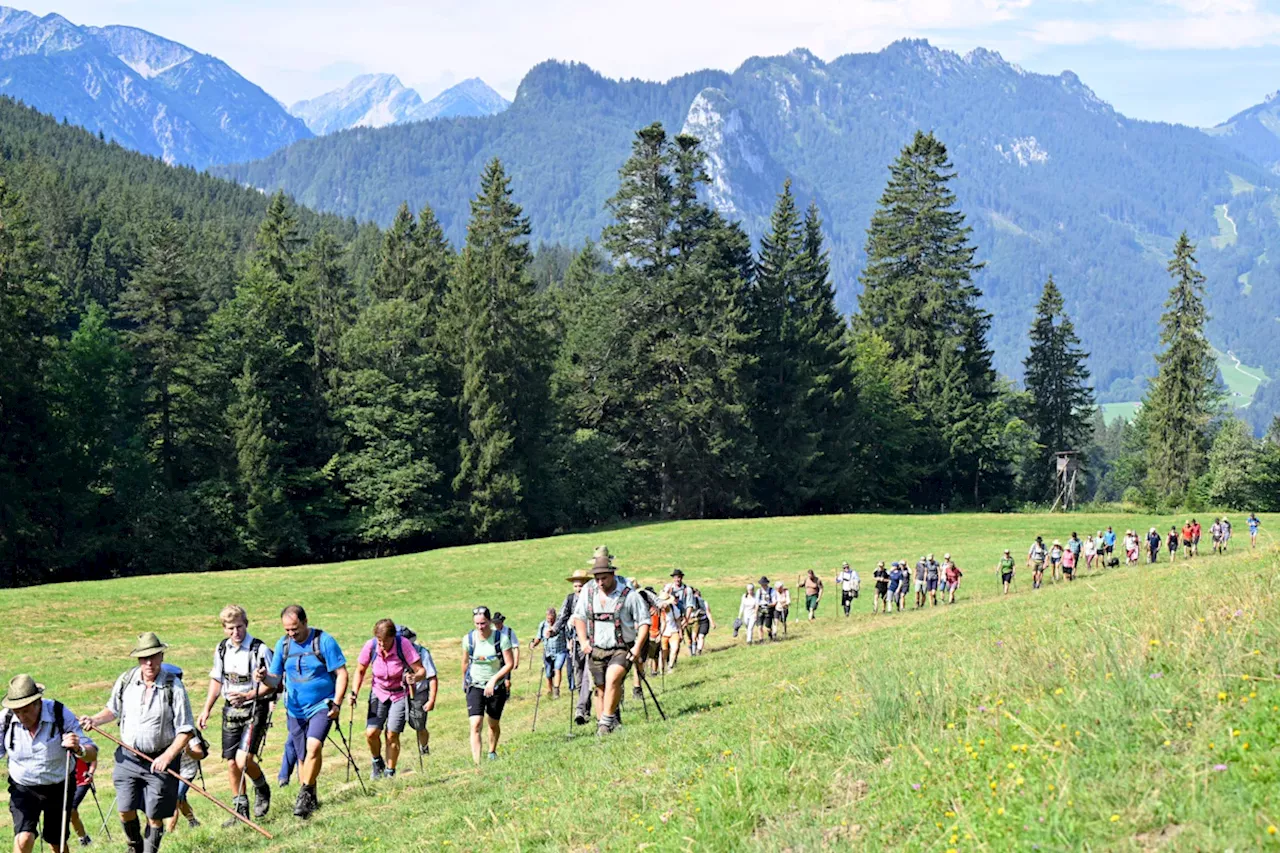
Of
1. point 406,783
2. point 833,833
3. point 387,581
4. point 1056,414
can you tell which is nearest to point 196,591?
point 387,581

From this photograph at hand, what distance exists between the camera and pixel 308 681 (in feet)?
35.9

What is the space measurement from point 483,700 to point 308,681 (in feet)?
8.65

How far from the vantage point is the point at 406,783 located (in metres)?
11.9

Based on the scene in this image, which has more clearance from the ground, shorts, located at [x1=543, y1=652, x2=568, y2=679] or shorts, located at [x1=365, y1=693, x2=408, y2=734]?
shorts, located at [x1=365, y1=693, x2=408, y2=734]

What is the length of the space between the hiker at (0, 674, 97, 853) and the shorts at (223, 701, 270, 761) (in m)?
1.36

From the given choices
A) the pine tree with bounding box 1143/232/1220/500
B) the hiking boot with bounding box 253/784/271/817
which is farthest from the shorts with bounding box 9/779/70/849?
the pine tree with bounding box 1143/232/1220/500

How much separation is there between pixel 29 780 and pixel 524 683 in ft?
51.1

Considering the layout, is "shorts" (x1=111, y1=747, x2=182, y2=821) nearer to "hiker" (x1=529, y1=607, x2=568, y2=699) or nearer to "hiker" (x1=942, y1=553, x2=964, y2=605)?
"hiker" (x1=529, y1=607, x2=568, y2=699)

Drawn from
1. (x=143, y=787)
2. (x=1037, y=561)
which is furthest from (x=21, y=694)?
(x=1037, y=561)

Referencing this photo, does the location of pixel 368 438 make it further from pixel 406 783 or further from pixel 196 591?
pixel 406 783

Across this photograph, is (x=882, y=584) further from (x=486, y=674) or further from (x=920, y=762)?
(x=920, y=762)

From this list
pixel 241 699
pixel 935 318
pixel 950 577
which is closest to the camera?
pixel 241 699

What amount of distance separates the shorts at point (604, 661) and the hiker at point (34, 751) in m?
5.09

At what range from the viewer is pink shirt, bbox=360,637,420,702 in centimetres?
1241
